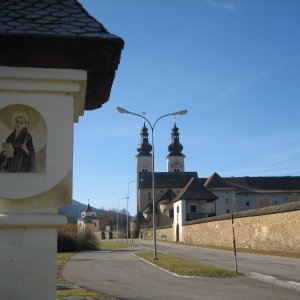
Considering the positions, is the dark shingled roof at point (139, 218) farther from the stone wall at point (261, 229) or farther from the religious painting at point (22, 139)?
the religious painting at point (22, 139)

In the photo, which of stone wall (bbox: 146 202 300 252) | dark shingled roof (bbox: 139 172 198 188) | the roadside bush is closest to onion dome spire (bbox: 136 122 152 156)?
dark shingled roof (bbox: 139 172 198 188)

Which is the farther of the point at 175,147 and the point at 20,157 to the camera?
the point at 175,147

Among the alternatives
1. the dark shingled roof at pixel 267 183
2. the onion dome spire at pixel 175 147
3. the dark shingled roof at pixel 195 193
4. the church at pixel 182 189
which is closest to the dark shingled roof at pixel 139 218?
the church at pixel 182 189

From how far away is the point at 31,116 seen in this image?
4125mm

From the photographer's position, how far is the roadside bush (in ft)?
134

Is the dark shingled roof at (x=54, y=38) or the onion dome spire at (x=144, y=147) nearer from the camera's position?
the dark shingled roof at (x=54, y=38)

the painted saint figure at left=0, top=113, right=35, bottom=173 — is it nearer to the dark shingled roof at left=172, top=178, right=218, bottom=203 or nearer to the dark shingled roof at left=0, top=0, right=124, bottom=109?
the dark shingled roof at left=0, top=0, right=124, bottom=109

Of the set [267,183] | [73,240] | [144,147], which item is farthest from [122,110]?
[144,147]

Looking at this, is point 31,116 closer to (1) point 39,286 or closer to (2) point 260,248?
(1) point 39,286

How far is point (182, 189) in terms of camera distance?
98.6 m

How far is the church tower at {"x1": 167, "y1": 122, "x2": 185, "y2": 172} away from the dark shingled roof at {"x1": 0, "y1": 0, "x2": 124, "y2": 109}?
12083 centimetres

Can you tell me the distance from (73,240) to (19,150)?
39.0 metres

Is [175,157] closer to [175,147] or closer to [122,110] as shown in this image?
Result: [175,147]

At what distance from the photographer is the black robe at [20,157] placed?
4.00 m
